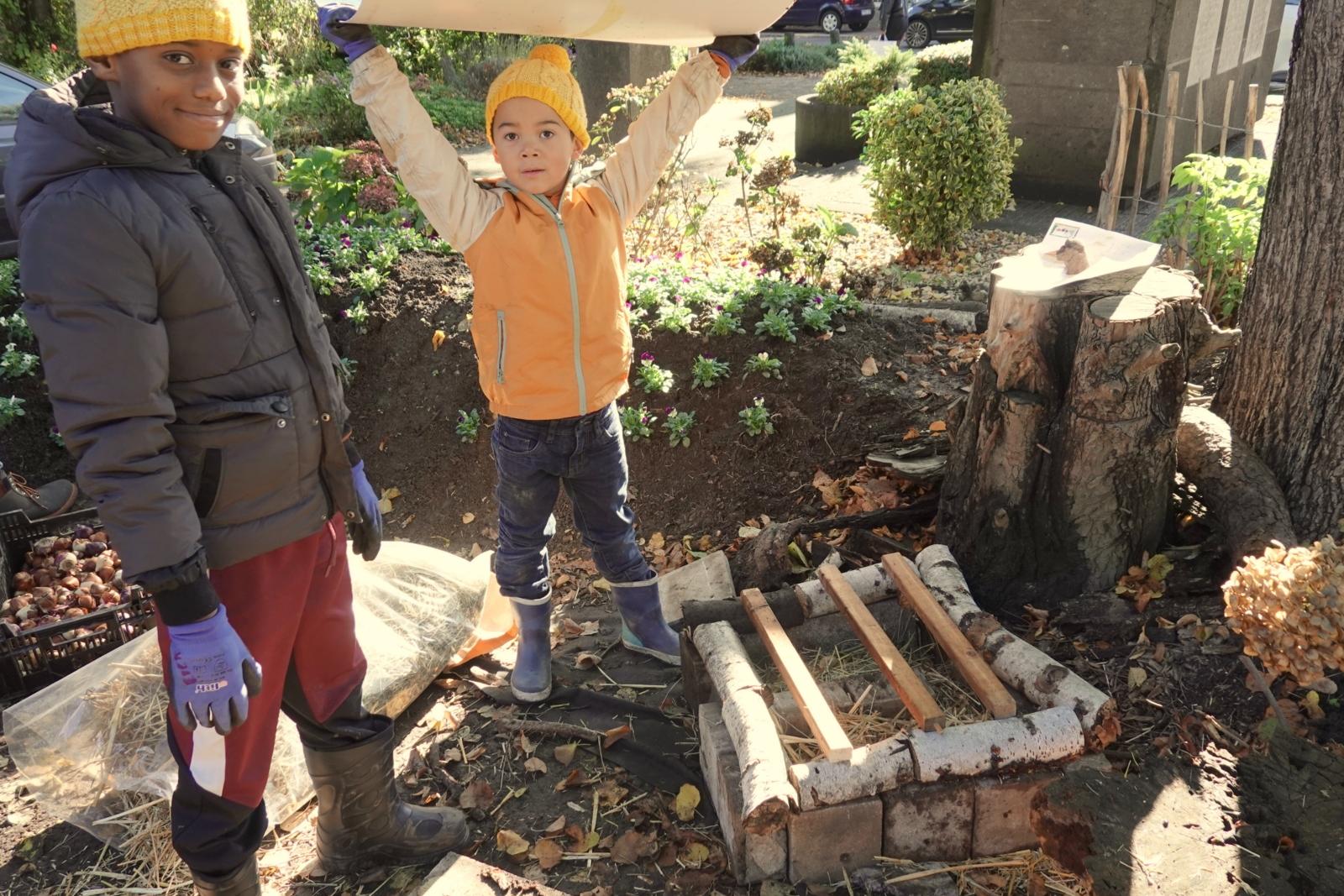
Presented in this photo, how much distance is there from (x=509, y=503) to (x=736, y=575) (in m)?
1.01

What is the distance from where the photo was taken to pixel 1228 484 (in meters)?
3.36

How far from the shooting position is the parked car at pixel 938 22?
2012 cm

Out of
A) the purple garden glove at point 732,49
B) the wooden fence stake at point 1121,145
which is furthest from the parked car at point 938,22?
the purple garden glove at point 732,49

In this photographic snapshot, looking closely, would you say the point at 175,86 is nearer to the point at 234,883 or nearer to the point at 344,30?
the point at 344,30

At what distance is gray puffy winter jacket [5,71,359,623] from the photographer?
183cm

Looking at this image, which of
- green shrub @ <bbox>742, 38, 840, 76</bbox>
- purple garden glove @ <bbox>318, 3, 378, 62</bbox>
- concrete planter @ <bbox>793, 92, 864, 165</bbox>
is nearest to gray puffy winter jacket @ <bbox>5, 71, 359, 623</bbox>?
purple garden glove @ <bbox>318, 3, 378, 62</bbox>

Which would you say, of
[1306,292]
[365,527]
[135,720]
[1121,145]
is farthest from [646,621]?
[1121,145]

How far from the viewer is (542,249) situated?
2.83 meters

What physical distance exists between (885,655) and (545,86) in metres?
1.81

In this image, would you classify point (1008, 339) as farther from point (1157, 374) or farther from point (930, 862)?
point (930, 862)

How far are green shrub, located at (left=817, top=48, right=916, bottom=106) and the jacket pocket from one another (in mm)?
9375

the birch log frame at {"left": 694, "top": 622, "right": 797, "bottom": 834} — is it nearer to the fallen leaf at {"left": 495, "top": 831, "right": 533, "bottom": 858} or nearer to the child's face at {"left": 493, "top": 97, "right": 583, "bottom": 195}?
the fallen leaf at {"left": 495, "top": 831, "right": 533, "bottom": 858}

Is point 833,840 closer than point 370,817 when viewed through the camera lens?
Yes

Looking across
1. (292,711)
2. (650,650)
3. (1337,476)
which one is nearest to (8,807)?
(292,711)
